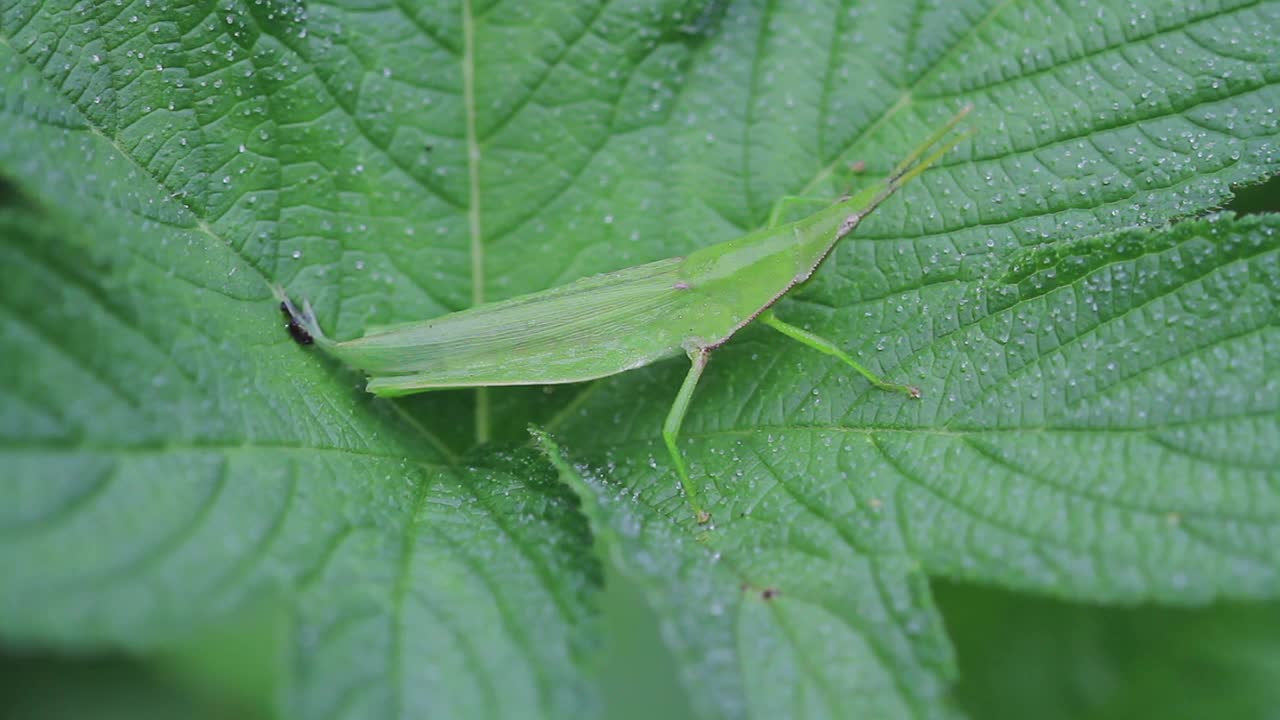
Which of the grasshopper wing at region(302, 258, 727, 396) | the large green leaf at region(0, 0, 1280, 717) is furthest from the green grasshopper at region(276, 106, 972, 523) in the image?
the large green leaf at region(0, 0, 1280, 717)

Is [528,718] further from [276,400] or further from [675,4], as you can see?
[675,4]

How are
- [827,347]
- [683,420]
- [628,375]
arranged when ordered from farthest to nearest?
[628,375] → [683,420] → [827,347]

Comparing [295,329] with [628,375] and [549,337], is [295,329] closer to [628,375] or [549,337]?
[549,337]

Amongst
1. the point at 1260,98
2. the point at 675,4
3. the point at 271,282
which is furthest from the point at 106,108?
the point at 1260,98

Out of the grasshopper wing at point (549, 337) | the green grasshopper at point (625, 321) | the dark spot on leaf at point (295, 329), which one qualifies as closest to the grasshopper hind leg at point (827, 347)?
the green grasshopper at point (625, 321)

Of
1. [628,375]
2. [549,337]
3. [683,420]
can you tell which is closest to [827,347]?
[683,420]
